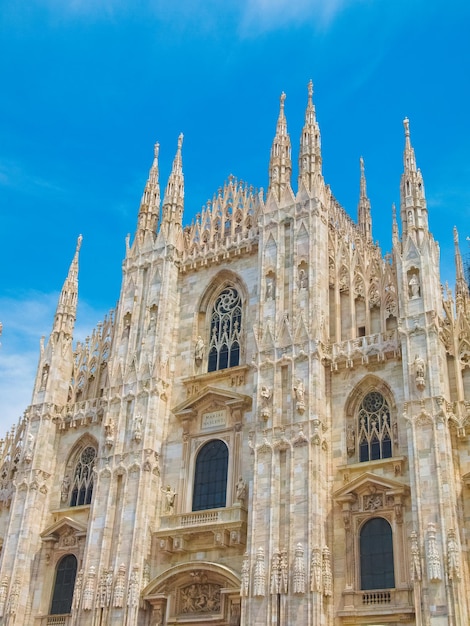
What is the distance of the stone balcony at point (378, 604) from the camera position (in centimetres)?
2231

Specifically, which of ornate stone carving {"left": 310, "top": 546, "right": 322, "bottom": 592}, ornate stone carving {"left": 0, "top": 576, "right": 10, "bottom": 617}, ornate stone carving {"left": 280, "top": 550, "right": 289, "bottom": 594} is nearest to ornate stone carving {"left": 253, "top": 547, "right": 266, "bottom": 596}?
ornate stone carving {"left": 280, "top": 550, "right": 289, "bottom": 594}

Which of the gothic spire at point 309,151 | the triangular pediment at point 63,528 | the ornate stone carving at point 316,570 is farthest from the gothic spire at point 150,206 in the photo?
the ornate stone carving at point 316,570

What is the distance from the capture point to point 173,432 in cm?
2992

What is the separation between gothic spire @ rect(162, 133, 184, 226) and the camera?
1371 inches

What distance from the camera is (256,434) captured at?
2675 cm

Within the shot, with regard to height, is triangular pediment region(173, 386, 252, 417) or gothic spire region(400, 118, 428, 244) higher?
gothic spire region(400, 118, 428, 244)

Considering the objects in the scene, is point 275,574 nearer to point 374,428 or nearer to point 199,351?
point 374,428

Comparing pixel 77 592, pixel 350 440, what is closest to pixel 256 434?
pixel 350 440

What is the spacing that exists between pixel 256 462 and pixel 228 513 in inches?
76.6

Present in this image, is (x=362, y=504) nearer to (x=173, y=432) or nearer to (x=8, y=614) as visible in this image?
(x=173, y=432)

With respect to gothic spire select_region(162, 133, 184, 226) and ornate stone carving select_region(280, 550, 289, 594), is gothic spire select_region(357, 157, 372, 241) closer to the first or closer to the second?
Answer: gothic spire select_region(162, 133, 184, 226)

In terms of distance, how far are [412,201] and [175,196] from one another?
11.5 meters

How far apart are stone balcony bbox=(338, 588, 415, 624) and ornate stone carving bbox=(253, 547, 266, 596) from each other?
7.80 ft

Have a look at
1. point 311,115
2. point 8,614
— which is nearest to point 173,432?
point 8,614
